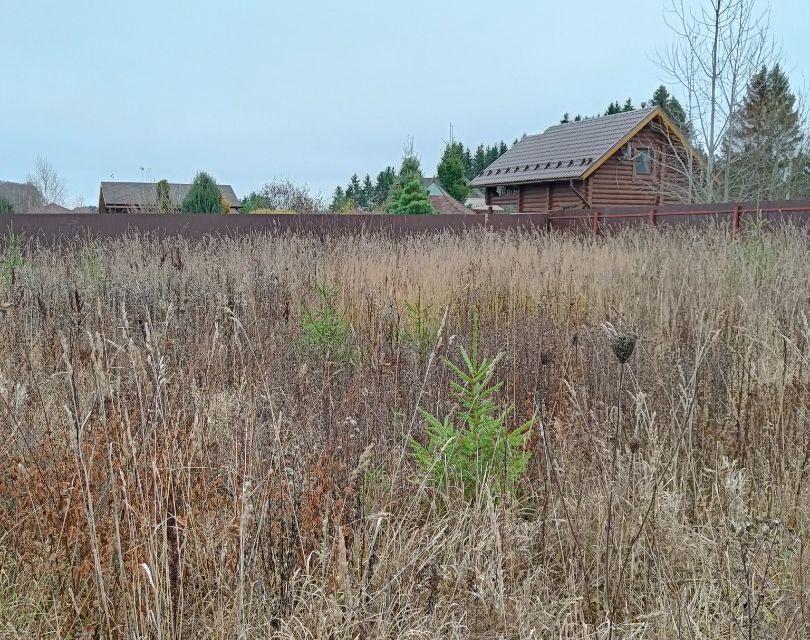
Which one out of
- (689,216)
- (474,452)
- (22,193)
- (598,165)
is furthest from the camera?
(22,193)

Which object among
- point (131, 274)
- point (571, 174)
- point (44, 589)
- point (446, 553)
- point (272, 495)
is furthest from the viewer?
point (571, 174)

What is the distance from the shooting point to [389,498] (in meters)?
2.07

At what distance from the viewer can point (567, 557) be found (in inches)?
85.9

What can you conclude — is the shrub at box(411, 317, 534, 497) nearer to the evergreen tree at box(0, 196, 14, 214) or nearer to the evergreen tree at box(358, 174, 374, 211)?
the evergreen tree at box(0, 196, 14, 214)

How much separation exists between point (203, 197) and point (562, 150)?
1597 centimetres

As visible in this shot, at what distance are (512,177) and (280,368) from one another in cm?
2587

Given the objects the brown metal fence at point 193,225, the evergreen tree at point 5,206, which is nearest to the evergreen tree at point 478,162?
the evergreen tree at point 5,206

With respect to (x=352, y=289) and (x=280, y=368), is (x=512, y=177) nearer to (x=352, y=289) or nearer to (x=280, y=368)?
(x=352, y=289)

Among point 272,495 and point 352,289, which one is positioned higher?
point 352,289

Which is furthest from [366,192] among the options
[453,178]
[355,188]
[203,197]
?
[203,197]

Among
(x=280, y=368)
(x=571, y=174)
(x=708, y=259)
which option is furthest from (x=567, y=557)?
(x=571, y=174)

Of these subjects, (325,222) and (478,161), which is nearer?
(325,222)

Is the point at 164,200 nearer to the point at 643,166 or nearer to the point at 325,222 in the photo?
the point at 325,222

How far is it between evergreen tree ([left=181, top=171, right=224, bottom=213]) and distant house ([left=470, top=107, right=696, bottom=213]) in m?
13.7
